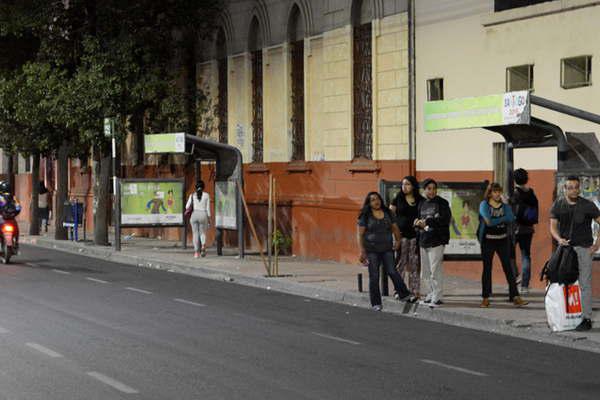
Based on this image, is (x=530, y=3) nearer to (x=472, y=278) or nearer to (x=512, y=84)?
(x=512, y=84)

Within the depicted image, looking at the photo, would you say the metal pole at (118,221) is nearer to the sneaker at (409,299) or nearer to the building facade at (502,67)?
the building facade at (502,67)

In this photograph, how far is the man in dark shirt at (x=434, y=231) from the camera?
1747 centimetres

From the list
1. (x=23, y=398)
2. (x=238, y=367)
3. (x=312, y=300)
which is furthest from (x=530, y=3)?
(x=23, y=398)

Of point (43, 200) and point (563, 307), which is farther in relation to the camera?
point (43, 200)

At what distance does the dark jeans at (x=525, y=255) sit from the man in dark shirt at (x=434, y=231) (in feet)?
6.13

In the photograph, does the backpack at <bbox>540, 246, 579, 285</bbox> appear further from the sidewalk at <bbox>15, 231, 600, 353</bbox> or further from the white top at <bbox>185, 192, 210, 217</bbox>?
the white top at <bbox>185, 192, 210, 217</bbox>

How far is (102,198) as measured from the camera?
1330 inches

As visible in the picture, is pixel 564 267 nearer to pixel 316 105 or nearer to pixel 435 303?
pixel 435 303

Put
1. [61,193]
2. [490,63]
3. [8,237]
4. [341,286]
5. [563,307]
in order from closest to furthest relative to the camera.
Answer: [563,307]
[341,286]
[490,63]
[8,237]
[61,193]

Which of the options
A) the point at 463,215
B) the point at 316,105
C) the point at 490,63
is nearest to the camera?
the point at 463,215

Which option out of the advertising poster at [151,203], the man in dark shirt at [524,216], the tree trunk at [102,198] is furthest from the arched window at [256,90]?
the man in dark shirt at [524,216]

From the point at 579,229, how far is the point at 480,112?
6.89 feet

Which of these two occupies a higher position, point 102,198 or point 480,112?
point 480,112

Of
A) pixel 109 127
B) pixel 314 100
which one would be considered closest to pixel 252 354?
pixel 314 100
